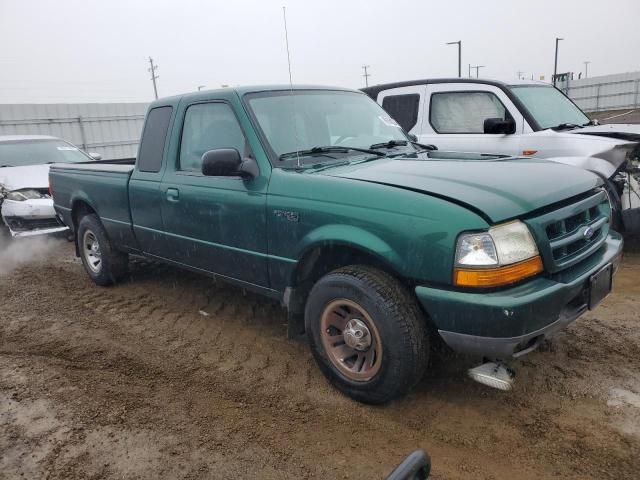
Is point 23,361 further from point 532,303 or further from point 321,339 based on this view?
point 532,303

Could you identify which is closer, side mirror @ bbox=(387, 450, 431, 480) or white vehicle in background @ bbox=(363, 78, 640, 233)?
side mirror @ bbox=(387, 450, 431, 480)

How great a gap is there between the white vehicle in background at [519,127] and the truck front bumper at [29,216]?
501 cm

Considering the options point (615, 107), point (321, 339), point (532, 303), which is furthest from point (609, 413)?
point (615, 107)

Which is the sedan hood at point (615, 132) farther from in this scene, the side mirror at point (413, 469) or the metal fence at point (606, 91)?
the metal fence at point (606, 91)

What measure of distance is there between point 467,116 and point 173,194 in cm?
405

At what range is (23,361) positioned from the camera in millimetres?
3893

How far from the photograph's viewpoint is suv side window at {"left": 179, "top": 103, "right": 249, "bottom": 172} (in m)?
3.74

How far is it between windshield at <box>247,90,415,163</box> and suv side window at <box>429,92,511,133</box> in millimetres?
2475

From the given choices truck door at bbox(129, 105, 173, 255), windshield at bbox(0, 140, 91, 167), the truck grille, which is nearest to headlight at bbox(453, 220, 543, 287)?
the truck grille

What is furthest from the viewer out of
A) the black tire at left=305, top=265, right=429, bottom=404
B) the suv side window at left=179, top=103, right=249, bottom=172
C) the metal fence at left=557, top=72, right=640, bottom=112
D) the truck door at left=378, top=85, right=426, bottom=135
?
the metal fence at left=557, top=72, right=640, bottom=112

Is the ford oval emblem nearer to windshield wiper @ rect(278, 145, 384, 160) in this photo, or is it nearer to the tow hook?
the tow hook

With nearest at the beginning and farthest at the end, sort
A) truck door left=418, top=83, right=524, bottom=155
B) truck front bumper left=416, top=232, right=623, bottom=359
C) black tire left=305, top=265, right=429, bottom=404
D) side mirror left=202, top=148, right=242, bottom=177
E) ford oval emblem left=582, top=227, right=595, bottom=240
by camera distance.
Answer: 1. truck front bumper left=416, top=232, right=623, bottom=359
2. black tire left=305, top=265, right=429, bottom=404
3. ford oval emblem left=582, top=227, right=595, bottom=240
4. side mirror left=202, top=148, right=242, bottom=177
5. truck door left=418, top=83, right=524, bottom=155

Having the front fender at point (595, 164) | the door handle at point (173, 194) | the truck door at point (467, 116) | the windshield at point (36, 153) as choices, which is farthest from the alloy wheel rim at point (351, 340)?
the windshield at point (36, 153)

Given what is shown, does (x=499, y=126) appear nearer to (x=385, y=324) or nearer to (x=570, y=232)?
(x=570, y=232)
